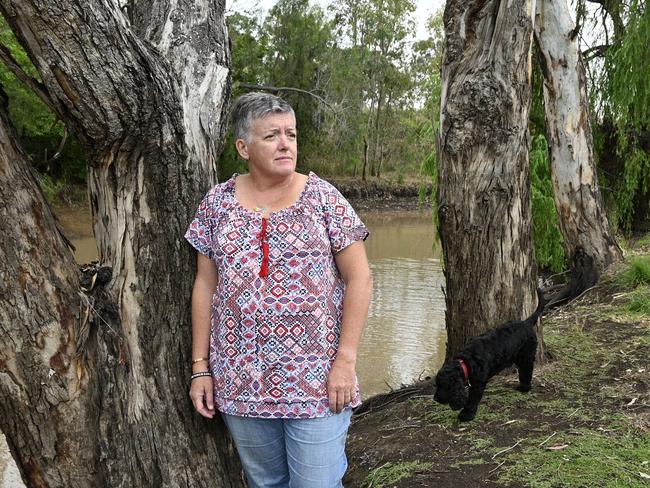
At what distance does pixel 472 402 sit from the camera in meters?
3.78

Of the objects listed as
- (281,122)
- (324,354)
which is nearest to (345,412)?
(324,354)

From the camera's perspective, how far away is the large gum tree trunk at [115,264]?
248cm

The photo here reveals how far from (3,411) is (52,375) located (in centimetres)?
22

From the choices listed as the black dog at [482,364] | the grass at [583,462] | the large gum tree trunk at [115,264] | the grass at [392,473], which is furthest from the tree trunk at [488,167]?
the large gum tree trunk at [115,264]

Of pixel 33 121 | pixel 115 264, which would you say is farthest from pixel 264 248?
pixel 33 121

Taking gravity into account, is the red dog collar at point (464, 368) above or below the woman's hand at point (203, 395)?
below

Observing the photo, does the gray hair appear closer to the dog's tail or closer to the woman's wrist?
the woman's wrist

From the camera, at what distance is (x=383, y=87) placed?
33656 mm

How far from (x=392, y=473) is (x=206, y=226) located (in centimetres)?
161

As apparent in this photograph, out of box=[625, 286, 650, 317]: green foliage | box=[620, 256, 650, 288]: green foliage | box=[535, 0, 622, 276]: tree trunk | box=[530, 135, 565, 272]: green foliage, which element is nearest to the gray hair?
box=[625, 286, 650, 317]: green foliage

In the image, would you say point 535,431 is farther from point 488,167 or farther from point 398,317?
point 398,317

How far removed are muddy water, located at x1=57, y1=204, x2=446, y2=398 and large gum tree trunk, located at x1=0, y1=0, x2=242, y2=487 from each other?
3.15 m

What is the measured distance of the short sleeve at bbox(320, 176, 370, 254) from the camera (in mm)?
2416

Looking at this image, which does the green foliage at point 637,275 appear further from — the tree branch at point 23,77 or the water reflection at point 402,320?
the tree branch at point 23,77
